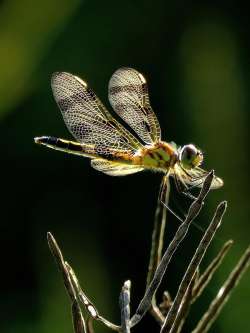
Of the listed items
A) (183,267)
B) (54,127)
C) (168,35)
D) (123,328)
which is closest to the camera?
(123,328)

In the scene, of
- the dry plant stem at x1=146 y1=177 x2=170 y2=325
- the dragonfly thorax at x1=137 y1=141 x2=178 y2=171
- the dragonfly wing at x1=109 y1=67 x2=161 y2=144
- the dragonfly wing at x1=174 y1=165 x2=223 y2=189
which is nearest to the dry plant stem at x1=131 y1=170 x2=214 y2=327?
the dry plant stem at x1=146 y1=177 x2=170 y2=325

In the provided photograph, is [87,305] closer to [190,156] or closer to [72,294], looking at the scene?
[72,294]

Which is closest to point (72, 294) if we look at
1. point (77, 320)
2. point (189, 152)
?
point (77, 320)

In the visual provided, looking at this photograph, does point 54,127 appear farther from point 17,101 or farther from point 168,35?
point 168,35

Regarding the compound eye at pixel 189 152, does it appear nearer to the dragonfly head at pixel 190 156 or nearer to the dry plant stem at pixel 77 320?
the dragonfly head at pixel 190 156

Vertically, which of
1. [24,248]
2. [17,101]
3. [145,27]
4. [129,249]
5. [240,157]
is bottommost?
[24,248]

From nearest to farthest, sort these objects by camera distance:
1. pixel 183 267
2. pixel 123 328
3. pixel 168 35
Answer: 1. pixel 123 328
2. pixel 183 267
3. pixel 168 35

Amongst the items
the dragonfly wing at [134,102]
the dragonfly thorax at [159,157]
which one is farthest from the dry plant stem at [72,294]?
the dragonfly wing at [134,102]

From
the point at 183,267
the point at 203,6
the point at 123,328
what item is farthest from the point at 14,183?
the point at 123,328
